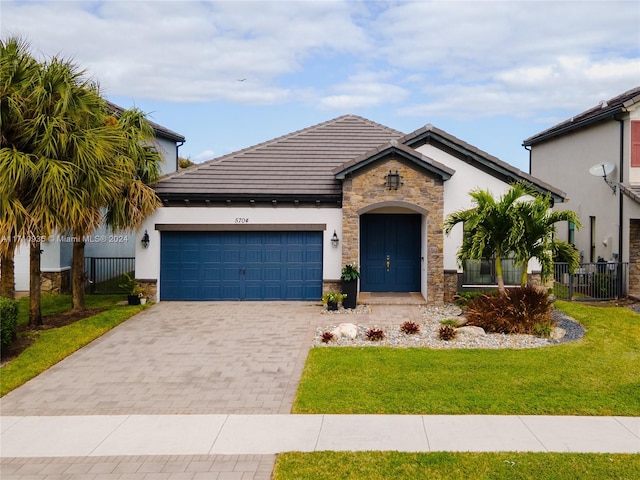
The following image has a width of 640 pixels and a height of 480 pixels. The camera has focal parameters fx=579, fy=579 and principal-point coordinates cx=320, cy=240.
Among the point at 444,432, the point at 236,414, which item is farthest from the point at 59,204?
the point at 444,432

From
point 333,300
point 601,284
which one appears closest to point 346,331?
point 333,300

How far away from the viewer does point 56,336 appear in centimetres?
1375

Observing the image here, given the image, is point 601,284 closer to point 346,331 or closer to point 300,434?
point 346,331

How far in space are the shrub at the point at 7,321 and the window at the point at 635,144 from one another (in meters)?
19.3

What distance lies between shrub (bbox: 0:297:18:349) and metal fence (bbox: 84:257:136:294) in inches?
325

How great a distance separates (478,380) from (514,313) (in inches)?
163

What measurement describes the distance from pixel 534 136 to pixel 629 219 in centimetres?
947

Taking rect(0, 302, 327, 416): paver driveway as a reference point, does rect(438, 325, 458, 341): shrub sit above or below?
above

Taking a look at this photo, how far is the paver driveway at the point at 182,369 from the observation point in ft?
30.8

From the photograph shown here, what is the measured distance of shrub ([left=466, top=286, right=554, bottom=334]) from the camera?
1377 cm

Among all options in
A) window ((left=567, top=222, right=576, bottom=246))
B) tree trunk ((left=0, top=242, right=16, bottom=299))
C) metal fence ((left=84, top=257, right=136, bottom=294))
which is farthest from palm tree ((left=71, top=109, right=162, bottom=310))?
window ((left=567, top=222, right=576, bottom=246))

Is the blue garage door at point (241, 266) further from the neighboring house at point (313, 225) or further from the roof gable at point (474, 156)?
the roof gable at point (474, 156)

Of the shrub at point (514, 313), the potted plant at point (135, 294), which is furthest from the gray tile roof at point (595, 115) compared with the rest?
the potted plant at point (135, 294)

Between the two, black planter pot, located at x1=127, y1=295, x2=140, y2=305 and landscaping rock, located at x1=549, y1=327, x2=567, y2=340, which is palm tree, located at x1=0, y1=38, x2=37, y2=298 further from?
landscaping rock, located at x1=549, y1=327, x2=567, y2=340
